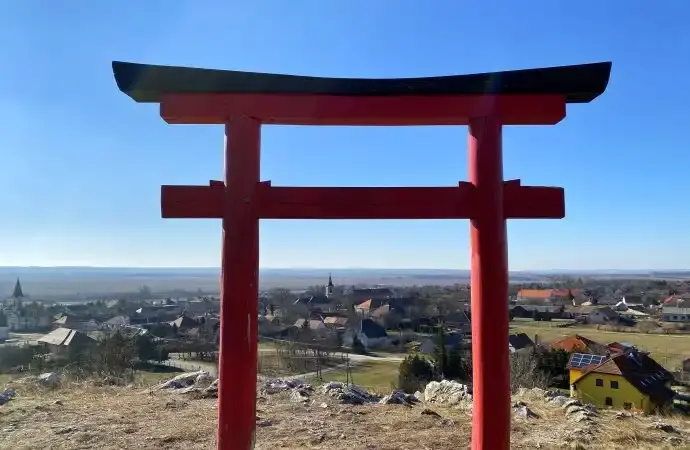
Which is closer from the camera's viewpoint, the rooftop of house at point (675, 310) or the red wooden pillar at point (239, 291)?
the red wooden pillar at point (239, 291)

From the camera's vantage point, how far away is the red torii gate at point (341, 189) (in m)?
A: 2.89

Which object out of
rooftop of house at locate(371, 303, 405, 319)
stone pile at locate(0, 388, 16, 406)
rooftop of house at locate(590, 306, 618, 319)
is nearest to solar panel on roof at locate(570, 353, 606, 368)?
stone pile at locate(0, 388, 16, 406)

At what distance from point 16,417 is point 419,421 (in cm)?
477

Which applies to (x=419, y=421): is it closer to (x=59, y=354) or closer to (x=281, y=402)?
(x=281, y=402)

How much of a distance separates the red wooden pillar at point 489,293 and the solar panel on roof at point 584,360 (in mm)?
13052

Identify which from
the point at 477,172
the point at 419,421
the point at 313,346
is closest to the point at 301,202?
the point at 477,172

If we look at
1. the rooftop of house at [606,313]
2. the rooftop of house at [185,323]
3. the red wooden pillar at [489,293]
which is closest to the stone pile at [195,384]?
the red wooden pillar at [489,293]

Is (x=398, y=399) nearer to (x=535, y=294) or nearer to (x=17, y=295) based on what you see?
(x=17, y=295)

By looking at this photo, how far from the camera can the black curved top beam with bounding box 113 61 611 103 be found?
2946 millimetres

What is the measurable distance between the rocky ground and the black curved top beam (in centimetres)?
341

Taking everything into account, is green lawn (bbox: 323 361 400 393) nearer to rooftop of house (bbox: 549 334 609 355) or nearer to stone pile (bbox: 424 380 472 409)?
rooftop of house (bbox: 549 334 609 355)

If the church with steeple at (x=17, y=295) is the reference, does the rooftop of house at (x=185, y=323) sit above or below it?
below

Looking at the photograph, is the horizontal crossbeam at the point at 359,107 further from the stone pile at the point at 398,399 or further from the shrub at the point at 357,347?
the shrub at the point at 357,347

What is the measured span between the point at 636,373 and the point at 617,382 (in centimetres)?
98
